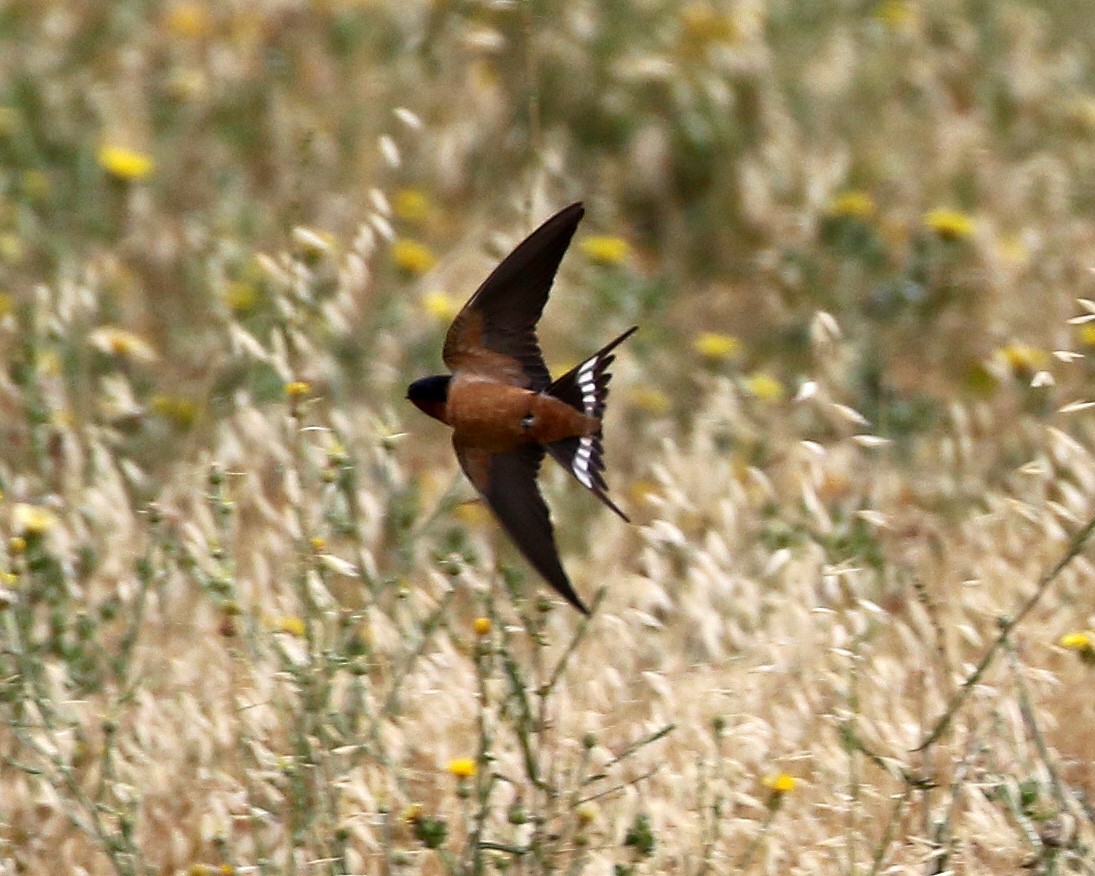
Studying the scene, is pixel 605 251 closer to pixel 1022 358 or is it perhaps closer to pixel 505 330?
pixel 1022 358

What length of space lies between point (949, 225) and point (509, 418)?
6.89 ft

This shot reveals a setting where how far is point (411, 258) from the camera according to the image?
4.47m

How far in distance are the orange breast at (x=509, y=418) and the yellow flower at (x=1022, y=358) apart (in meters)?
1.27

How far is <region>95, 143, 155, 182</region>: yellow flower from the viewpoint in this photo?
4652mm

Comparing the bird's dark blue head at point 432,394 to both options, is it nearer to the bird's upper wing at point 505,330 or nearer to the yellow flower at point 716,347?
the bird's upper wing at point 505,330

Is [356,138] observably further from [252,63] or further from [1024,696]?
[1024,696]

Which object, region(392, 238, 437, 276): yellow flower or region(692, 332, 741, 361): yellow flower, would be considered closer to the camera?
region(692, 332, 741, 361): yellow flower

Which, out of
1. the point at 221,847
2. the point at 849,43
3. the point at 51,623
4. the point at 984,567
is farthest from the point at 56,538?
the point at 849,43

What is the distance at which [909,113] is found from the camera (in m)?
5.22

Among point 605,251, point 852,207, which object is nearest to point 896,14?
point 852,207

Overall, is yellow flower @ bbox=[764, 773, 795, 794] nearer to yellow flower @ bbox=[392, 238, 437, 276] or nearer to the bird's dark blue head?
the bird's dark blue head

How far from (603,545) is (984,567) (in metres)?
0.73

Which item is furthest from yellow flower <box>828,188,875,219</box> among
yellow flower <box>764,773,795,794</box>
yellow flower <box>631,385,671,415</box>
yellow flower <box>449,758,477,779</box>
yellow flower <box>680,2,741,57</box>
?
yellow flower <box>449,758,477,779</box>

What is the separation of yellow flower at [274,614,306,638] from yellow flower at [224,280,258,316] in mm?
1417
